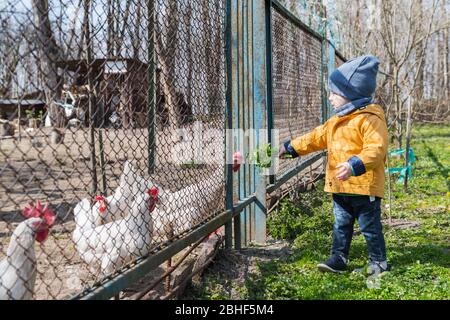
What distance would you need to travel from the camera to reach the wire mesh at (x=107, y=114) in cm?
217

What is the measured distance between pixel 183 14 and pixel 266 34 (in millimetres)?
1561

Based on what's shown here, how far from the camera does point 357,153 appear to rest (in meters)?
3.63

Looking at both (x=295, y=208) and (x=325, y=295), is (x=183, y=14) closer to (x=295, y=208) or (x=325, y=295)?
A: (x=325, y=295)

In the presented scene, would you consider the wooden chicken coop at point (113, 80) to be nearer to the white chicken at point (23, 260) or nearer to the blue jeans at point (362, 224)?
the white chicken at point (23, 260)

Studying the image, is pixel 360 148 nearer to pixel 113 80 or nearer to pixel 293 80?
pixel 113 80

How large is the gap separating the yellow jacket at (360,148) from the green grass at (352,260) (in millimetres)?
596

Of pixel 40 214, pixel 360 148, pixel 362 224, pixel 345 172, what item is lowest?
pixel 362 224

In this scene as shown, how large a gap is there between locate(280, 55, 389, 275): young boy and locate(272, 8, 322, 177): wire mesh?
1.35 m

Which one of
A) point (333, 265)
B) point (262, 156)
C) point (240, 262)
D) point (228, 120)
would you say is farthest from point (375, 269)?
point (228, 120)

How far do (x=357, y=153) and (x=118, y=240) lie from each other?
1724 millimetres

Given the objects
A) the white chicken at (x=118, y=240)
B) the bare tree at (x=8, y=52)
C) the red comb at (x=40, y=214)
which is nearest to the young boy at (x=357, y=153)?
the white chicken at (x=118, y=240)

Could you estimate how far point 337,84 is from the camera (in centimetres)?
371

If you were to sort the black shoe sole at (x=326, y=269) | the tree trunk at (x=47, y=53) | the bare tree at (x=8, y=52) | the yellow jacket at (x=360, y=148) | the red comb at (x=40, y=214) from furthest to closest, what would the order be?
the black shoe sole at (x=326, y=269)
the yellow jacket at (x=360, y=148)
the red comb at (x=40, y=214)
the tree trunk at (x=47, y=53)
the bare tree at (x=8, y=52)
